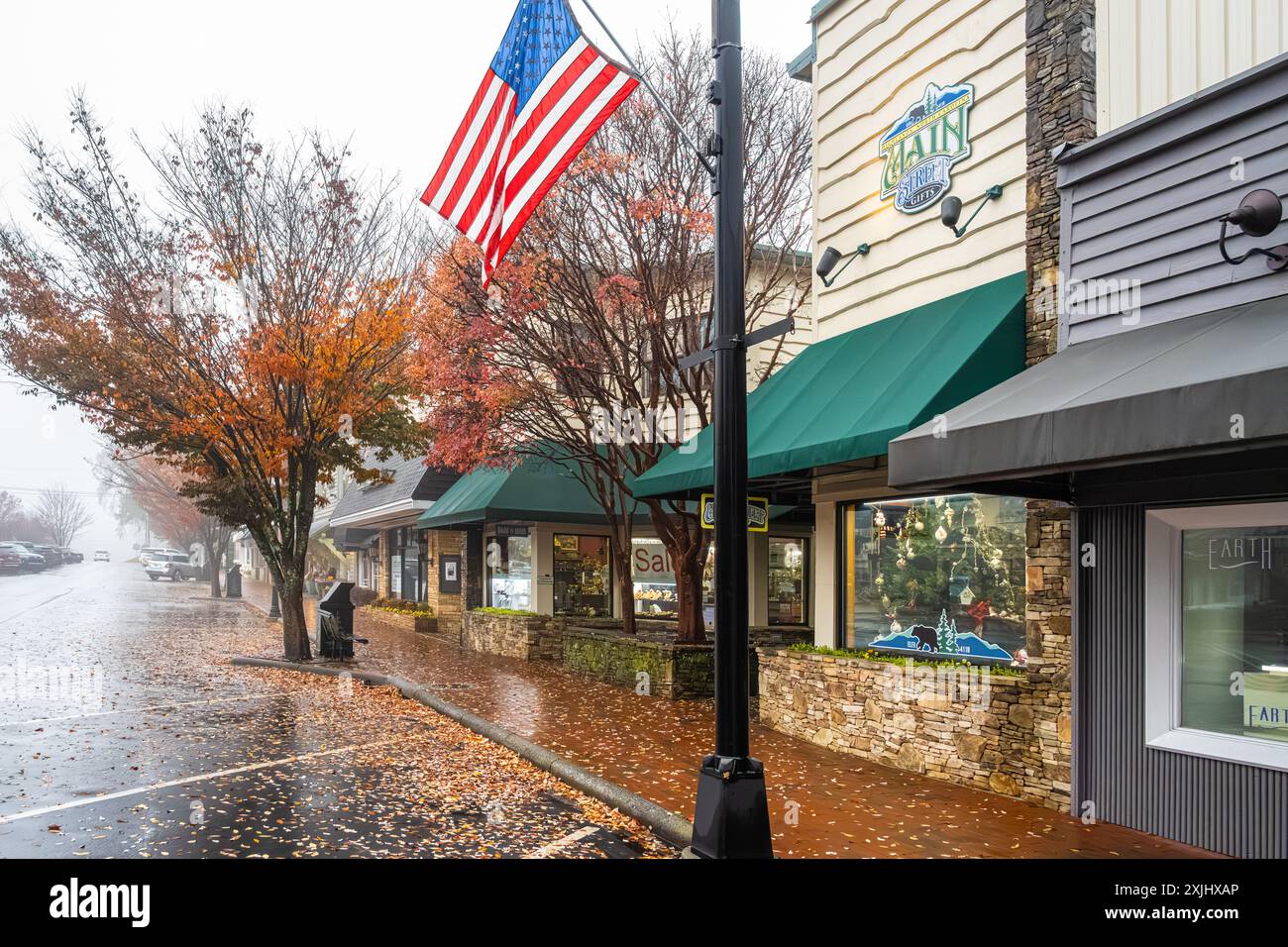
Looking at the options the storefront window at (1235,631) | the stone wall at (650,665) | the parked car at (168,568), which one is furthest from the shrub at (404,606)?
the parked car at (168,568)

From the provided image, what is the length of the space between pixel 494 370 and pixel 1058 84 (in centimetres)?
1047

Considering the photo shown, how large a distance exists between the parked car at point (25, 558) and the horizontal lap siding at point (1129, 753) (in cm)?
7000

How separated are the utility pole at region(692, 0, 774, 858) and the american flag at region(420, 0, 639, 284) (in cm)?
115

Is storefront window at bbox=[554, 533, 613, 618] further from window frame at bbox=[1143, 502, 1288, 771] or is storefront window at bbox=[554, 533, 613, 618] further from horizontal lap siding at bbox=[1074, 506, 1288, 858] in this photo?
window frame at bbox=[1143, 502, 1288, 771]

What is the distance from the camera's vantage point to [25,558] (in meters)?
64.0

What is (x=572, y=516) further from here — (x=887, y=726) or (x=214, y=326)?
(x=887, y=726)

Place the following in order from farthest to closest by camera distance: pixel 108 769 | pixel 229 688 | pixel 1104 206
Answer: pixel 229 688 → pixel 108 769 → pixel 1104 206

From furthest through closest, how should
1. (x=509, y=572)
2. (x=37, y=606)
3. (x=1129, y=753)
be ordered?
(x=37, y=606), (x=509, y=572), (x=1129, y=753)

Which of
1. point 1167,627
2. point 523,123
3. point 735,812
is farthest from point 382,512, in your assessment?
→ point 1167,627

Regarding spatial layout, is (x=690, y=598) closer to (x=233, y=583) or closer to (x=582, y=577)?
(x=582, y=577)

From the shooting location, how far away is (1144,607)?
7.45 m

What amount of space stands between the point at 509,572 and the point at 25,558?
54.4 metres

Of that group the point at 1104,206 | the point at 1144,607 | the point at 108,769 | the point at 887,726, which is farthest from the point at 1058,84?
the point at 108,769

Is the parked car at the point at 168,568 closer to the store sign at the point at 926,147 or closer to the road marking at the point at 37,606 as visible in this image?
the road marking at the point at 37,606
